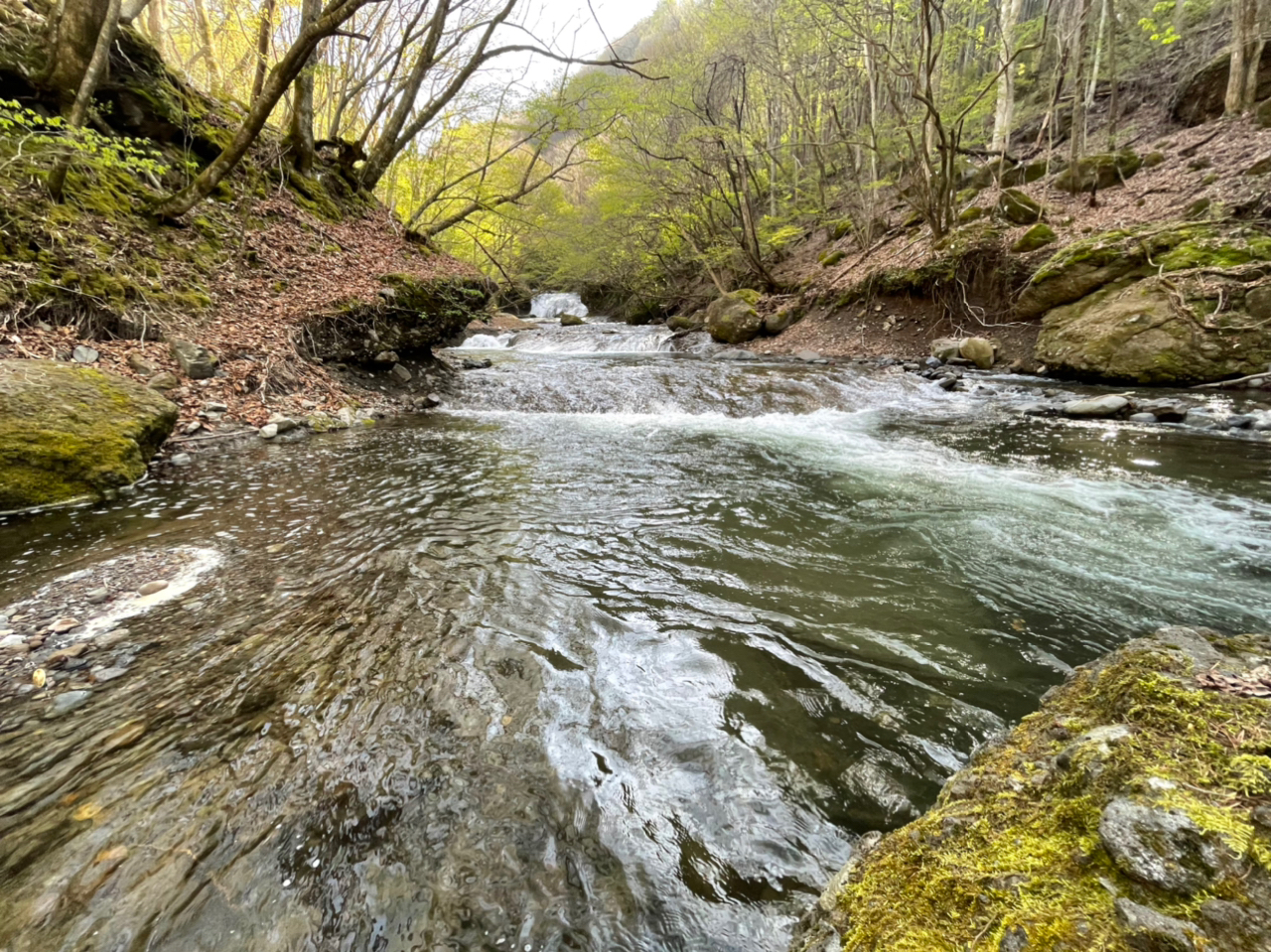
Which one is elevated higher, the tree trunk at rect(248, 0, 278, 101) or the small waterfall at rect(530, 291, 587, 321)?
the tree trunk at rect(248, 0, 278, 101)

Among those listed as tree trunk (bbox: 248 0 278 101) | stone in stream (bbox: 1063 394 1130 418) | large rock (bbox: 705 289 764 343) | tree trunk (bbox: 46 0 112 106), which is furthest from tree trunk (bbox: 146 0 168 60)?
stone in stream (bbox: 1063 394 1130 418)

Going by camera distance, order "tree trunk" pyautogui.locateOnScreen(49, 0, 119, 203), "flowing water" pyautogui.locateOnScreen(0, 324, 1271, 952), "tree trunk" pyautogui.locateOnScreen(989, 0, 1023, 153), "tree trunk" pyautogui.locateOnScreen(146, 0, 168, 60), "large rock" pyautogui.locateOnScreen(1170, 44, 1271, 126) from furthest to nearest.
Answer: "tree trunk" pyautogui.locateOnScreen(146, 0, 168, 60) → "large rock" pyautogui.locateOnScreen(1170, 44, 1271, 126) → "tree trunk" pyautogui.locateOnScreen(989, 0, 1023, 153) → "tree trunk" pyautogui.locateOnScreen(49, 0, 119, 203) → "flowing water" pyautogui.locateOnScreen(0, 324, 1271, 952)

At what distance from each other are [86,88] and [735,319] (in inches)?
551

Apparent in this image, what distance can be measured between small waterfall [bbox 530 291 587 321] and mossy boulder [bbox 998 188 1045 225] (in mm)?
21004

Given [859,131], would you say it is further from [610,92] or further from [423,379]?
[423,379]

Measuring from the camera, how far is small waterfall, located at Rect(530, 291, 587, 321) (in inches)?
1192

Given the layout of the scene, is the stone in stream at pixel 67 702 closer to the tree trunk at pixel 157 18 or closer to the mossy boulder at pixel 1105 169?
the mossy boulder at pixel 1105 169

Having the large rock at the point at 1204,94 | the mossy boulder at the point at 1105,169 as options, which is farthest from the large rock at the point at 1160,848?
the large rock at the point at 1204,94

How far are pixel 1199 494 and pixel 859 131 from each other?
16112 mm

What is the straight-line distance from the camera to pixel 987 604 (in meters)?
2.83

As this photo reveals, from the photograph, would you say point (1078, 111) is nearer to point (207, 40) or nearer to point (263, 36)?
point (263, 36)

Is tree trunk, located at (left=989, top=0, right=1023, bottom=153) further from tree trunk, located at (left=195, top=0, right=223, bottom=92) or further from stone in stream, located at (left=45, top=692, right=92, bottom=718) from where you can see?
tree trunk, located at (left=195, top=0, right=223, bottom=92)

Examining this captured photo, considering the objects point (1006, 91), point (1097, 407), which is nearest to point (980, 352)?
point (1097, 407)

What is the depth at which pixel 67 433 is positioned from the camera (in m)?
4.10
